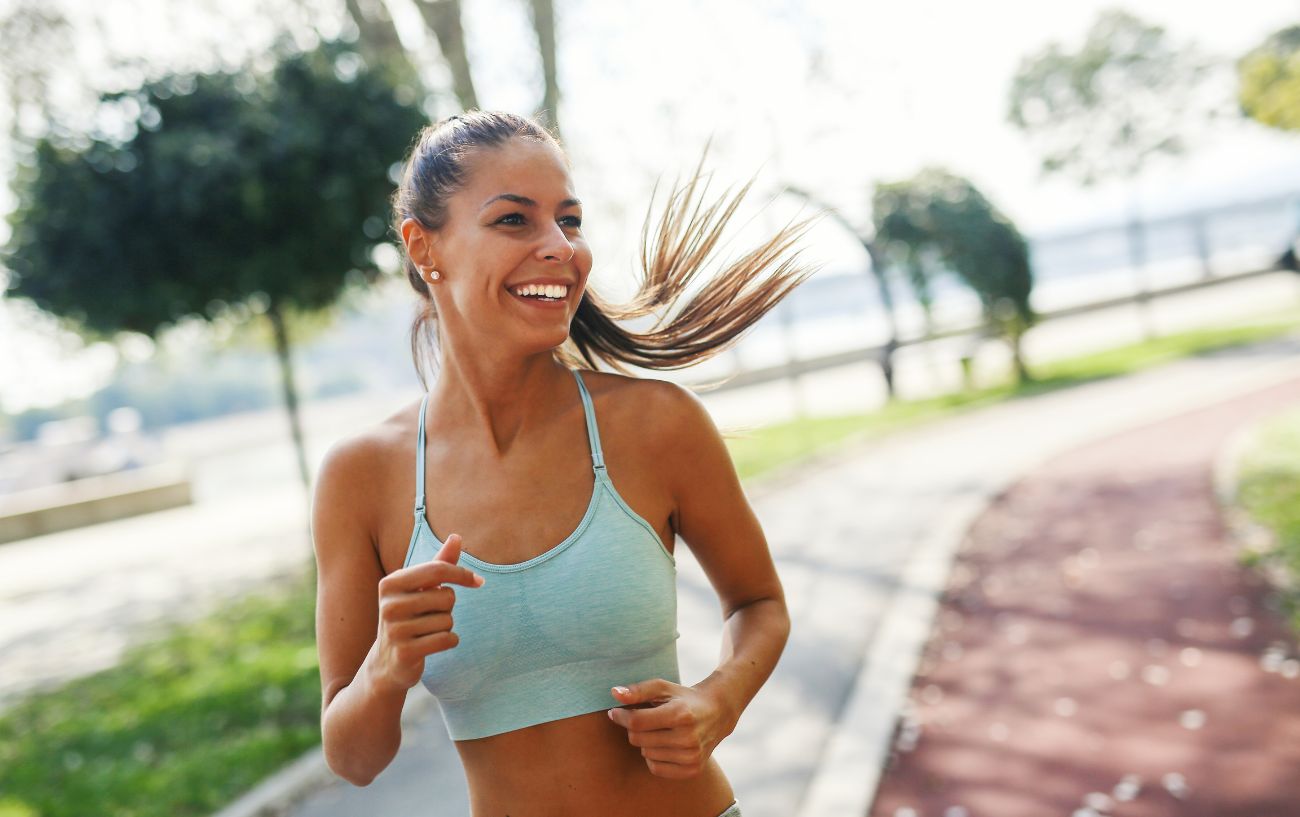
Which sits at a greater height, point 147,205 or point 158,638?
point 147,205

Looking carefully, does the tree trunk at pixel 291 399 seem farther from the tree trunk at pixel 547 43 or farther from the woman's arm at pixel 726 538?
the woman's arm at pixel 726 538

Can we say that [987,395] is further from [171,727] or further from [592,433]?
[592,433]

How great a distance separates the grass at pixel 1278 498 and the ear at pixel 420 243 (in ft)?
18.2

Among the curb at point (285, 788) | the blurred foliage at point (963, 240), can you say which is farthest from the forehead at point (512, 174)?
the blurred foliage at point (963, 240)

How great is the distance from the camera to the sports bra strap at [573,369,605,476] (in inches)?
68.0

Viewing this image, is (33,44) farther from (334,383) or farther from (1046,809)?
(334,383)

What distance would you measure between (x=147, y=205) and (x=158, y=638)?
3.74m

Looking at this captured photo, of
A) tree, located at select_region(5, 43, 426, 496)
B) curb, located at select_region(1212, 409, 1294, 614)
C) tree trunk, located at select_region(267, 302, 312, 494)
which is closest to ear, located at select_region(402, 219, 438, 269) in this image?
curb, located at select_region(1212, 409, 1294, 614)

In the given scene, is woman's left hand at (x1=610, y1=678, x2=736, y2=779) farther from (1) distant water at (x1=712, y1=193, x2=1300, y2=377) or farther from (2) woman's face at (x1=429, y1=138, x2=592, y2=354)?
(1) distant water at (x1=712, y1=193, x2=1300, y2=377)

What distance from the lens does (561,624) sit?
162 centimetres

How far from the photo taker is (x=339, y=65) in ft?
31.9

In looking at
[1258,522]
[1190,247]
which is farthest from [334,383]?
[1258,522]

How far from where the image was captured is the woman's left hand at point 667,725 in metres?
1.55

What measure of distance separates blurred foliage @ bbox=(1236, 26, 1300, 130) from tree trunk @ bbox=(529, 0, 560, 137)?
277 inches
